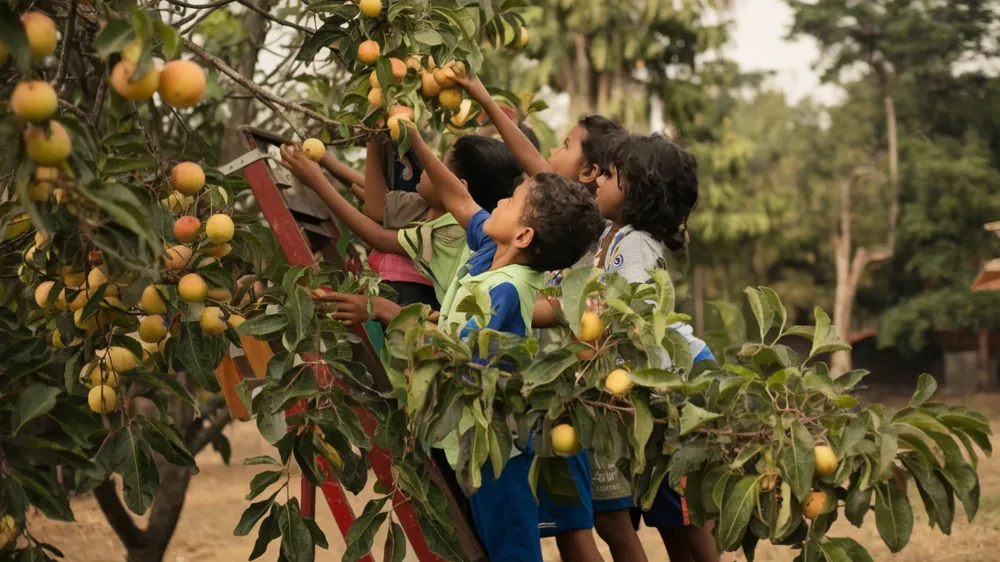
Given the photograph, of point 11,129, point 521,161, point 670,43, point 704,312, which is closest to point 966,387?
point 704,312

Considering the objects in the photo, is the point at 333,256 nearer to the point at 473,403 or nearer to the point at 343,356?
the point at 343,356

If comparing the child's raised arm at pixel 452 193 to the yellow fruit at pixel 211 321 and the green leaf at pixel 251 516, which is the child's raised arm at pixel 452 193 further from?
the green leaf at pixel 251 516

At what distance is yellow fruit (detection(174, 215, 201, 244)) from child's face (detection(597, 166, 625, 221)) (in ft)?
3.97

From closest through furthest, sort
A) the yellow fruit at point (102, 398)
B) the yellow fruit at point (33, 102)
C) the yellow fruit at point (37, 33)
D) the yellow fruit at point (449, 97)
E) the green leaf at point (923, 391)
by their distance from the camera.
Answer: the yellow fruit at point (33, 102) < the yellow fruit at point (37, 33) < the green leaf at point (923, 391) < the yellow fruit at point (102, 398) < the yellow fruit at point (449, 97)

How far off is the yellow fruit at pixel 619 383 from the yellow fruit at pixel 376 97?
3.48ft

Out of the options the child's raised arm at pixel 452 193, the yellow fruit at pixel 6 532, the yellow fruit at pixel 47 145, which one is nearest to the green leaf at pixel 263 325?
the yellow fruit at pixel 6 532

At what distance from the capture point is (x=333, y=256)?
3.30 meters

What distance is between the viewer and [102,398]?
2.42m

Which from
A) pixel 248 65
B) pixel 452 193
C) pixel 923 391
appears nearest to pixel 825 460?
pixel 923 391

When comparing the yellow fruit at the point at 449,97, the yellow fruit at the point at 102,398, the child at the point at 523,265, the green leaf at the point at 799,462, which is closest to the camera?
the green leaf at the point at 799,462

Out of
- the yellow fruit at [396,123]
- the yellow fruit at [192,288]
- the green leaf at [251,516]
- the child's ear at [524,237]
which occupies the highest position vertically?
the yellow fruit at [396,123]

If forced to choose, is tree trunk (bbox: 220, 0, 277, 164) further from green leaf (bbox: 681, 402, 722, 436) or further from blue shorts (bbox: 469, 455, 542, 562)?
green leaf (bbox: 681, 402, 722, 436)

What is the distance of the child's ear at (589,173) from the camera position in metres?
3.37

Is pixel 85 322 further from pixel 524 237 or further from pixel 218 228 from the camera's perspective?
pixel 524 237
